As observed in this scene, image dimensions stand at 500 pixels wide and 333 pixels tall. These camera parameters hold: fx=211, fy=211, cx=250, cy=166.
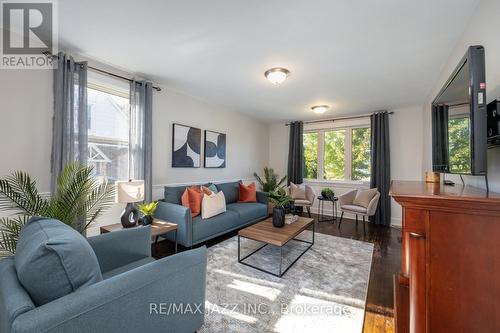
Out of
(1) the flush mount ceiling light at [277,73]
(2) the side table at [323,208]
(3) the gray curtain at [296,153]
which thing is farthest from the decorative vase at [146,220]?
(3) the gray curtain at [296,153]

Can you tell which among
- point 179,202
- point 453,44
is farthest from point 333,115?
point 179,202

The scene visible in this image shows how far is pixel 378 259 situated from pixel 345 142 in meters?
2.85

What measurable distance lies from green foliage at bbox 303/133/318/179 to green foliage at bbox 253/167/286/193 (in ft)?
2.18

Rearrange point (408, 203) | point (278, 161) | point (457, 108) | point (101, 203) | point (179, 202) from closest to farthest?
point (408, 203) → point (457, 108) → point (101, 203) → point (179, 202) → point (278, 161)

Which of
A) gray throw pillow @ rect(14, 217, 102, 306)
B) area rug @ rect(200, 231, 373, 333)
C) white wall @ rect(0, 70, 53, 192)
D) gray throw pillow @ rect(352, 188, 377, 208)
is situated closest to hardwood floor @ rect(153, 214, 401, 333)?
area rug @ rect(200, 231, 373, 333)

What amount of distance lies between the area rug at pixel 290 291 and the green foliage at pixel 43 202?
1397 mm

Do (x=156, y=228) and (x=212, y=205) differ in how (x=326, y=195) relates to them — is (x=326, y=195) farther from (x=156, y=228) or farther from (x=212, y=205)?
(x=156, y=228)

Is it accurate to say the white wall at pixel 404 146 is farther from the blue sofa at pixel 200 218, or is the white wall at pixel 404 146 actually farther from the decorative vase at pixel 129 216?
the decorative vase at pixel 129 216

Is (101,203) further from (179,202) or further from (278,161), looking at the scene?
(278,161)

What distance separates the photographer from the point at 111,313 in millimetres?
924

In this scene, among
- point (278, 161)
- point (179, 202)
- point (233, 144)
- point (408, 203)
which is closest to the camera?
point (408, 203)

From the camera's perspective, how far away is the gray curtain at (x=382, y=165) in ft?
14.0

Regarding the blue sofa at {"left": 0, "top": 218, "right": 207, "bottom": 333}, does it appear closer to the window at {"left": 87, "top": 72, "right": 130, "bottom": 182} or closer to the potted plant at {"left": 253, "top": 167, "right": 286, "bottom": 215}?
the window at {"left": 87, "top": 72, "right": 130, "bottom": 182}

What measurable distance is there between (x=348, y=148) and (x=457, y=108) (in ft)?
12.3
